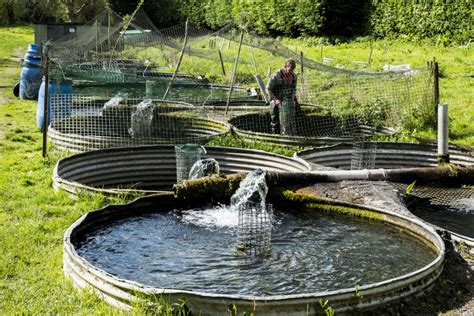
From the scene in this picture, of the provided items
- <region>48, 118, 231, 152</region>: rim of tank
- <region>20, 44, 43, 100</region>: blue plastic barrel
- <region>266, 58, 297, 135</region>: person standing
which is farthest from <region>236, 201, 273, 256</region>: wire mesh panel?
<region>20, 44, 43, 100</region>: blue plastic barrel

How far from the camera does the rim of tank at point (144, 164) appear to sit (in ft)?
33.3

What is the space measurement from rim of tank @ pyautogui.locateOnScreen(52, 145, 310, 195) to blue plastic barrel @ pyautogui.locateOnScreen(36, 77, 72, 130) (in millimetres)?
3552

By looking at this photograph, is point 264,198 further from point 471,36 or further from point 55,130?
point 471,36

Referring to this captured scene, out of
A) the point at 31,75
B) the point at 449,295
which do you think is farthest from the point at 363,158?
the point at 31,75

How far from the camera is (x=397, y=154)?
1176cm

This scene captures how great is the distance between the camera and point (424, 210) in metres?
9.44

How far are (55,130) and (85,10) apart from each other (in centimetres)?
3203

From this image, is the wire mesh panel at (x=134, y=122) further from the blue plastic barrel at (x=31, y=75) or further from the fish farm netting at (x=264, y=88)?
the blue plastic barrel at (x=31, y=75)

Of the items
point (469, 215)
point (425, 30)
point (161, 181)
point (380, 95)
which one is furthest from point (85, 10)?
point (469, 215)

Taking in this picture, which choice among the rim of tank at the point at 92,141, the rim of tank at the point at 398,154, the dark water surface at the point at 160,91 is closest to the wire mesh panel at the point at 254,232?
the rim of tank at the point at 398,154

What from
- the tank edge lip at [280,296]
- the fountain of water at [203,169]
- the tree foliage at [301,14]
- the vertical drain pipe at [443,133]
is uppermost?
the tree foliage at [301,14]

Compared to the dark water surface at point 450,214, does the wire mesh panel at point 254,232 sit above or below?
above

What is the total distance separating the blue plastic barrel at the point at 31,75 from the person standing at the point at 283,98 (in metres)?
7.05

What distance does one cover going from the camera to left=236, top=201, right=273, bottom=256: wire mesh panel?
283 inches
